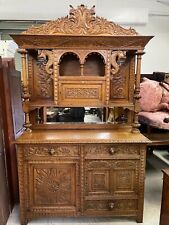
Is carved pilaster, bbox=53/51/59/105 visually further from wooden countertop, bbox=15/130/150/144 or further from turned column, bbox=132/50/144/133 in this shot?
turned column, bbox=132/50/144/133

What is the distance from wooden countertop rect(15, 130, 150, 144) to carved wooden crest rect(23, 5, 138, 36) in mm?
895

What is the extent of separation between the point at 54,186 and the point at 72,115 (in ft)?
2.44

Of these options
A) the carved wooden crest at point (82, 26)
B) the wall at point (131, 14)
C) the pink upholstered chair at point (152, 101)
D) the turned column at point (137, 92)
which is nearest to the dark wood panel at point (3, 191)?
the carved wooden crest at point (82, 26)

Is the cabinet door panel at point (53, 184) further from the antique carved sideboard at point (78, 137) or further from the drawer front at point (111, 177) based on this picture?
the drawer front at point (111, 177)

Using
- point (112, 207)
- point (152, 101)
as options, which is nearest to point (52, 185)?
point (112, 207)

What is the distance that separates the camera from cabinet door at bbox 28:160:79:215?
2062 mm

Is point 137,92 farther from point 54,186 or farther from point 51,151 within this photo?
point 54,186

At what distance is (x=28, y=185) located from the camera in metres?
2.08

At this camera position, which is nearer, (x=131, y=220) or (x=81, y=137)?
(x=81, y=137)

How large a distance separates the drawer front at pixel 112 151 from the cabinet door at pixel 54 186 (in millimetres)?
168

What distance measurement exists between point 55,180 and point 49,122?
2.02 feet

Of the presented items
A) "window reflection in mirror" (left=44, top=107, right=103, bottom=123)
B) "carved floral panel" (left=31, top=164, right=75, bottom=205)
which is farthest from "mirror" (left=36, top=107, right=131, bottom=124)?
"carved floral panel" (left=31, top=164, right=75, bottom=205)

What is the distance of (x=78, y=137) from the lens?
210 centimetres

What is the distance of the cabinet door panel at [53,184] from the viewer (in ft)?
6.77
